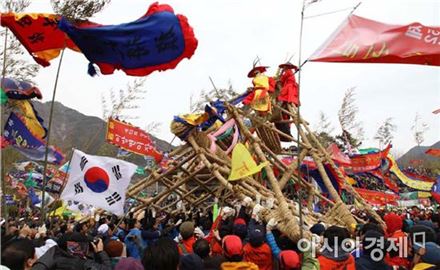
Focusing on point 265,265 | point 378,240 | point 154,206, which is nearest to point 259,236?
point 265,265

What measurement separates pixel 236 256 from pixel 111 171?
3.27m

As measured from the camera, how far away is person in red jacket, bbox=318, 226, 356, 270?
14.9 ft

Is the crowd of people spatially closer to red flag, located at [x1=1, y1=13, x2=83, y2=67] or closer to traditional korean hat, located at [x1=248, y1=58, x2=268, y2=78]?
red flag, located at [x1=1, y1=13, x2=83, y2=67]

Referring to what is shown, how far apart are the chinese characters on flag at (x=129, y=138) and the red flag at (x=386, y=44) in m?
5.58

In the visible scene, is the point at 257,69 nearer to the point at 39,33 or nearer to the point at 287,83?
the point at 287,83

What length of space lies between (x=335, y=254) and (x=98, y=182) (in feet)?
13.1

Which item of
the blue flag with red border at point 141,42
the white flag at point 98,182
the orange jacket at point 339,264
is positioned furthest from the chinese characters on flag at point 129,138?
the orange jacket at point 339,264

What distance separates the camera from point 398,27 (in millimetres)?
5648

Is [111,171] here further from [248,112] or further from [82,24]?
[248,112]

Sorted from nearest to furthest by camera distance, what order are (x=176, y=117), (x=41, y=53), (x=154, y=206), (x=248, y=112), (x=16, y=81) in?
(x=41, y=53) < (x=16, y=81) < (x=176, y=117) < (x=248, y=112) < (x=154, y=206)

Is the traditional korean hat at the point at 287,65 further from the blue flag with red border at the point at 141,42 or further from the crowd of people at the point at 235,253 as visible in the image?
the blue flag with red border at the point at 141,42

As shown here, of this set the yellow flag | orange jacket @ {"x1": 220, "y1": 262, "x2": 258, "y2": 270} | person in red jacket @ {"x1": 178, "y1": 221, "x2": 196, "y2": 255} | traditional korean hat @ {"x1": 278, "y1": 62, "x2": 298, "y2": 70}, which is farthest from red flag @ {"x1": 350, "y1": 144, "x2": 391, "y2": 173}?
orange jacket @ {"x1": 220, "y1": 262, "x2": 258, "y2": 270}

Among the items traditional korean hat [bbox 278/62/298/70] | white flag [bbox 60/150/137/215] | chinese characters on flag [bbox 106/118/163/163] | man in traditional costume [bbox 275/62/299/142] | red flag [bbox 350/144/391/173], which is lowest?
red flag [bbox 350/144/391/173]

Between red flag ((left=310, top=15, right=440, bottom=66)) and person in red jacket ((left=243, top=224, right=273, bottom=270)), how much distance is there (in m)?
2.32
